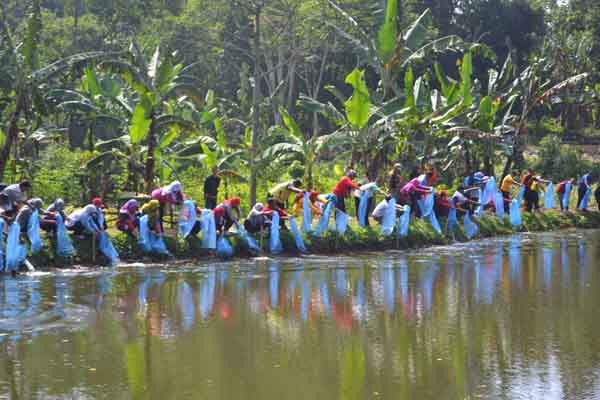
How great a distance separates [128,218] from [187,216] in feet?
3.80

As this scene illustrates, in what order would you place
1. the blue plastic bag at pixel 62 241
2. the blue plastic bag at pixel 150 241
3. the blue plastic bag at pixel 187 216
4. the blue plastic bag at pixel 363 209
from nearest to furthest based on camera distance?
the blue plastic bag at pixel 62 241 → the blue plastic bag at pixel 150 241 → the blue plastic bag at pixel 187 216 → the blue plastic bag at pixel 363 209

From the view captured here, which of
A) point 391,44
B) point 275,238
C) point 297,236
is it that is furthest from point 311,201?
point 391,44

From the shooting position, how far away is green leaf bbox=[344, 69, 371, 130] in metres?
24.2

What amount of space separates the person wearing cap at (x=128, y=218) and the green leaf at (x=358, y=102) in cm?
728

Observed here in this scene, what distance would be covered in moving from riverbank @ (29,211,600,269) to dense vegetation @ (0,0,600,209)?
265cm

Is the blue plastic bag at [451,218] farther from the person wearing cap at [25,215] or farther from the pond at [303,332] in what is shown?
the person wearing cap at [25,215]

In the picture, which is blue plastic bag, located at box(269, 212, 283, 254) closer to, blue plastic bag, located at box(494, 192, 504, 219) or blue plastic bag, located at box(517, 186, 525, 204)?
blue plastic bag, located at box(494, 192, 504, 219)

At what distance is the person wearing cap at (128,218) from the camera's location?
1870 cm

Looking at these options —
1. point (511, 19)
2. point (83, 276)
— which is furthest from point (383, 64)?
point (511, 19)

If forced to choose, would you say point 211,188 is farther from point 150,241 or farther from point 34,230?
point 34,230

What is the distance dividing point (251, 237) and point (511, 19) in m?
32.3

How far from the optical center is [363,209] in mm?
22328

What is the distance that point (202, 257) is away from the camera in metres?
19.6

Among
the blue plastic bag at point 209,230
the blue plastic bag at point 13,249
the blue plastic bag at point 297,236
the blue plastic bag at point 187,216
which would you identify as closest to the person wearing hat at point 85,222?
the blue plastic bag at point 13,249
